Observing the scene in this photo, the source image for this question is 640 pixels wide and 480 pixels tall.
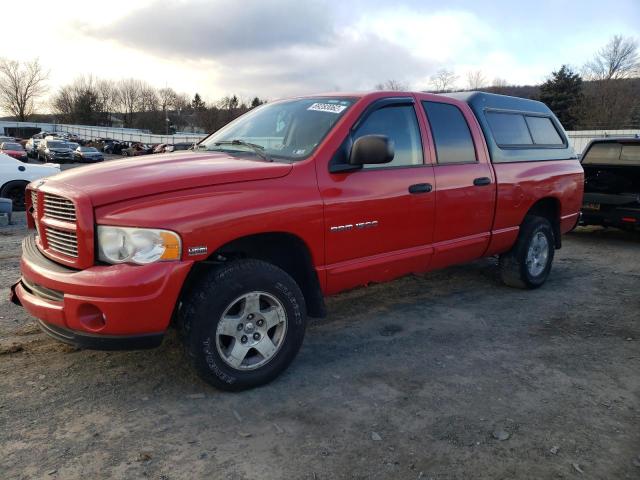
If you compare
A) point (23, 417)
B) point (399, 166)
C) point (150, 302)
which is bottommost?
point (23, 417)

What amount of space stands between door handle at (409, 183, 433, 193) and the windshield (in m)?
0.81

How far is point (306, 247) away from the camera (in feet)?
11.4

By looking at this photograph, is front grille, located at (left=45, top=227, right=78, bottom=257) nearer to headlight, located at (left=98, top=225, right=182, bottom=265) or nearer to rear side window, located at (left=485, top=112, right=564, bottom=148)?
headlight, located at (left=98, top=225, right=182, bottom=265)

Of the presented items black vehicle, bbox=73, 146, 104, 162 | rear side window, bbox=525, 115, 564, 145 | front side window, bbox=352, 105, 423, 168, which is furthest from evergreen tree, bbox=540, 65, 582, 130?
front side window, bbox=352, 105, 423, 168

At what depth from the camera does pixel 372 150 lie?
344 centimetres

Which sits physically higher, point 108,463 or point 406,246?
point 406,246

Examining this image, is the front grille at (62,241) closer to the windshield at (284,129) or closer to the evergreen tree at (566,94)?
the windshield at (284,129)

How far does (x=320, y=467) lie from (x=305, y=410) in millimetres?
542

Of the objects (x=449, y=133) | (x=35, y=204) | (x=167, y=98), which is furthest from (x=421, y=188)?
(x=167, y=98)

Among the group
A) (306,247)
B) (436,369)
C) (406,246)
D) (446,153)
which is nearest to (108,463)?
(306,247)

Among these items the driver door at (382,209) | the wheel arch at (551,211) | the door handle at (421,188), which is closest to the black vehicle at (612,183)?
the wheel arch at (551,211)

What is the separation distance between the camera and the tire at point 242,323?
2982mm

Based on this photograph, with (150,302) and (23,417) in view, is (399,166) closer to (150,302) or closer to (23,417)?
(150,302)

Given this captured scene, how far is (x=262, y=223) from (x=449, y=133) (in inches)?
85.9
